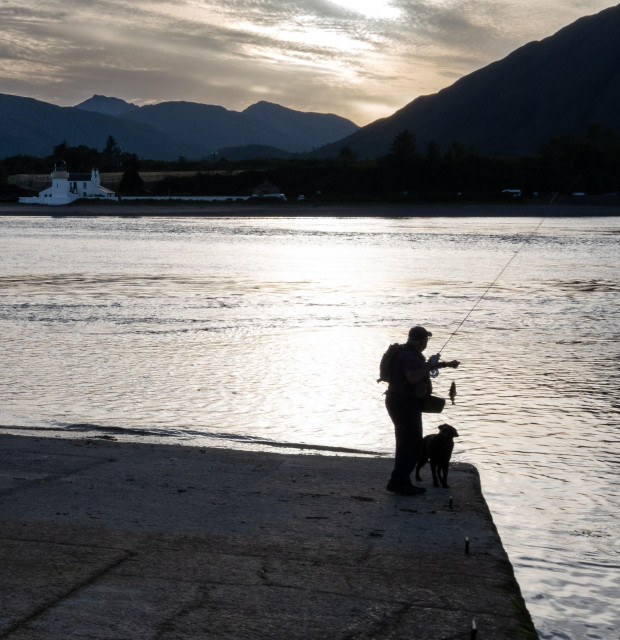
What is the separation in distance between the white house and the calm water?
383 ft

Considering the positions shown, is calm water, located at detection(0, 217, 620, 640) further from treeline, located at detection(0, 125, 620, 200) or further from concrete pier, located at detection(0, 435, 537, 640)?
treeline, located at detection(0, 125, 620, 200)

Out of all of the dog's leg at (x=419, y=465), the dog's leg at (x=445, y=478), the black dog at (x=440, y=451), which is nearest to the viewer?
the black dog at (x=440, y=451)

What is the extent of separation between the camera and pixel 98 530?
6.98 metres

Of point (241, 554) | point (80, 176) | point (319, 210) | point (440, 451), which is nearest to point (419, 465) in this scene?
point (440, 451)

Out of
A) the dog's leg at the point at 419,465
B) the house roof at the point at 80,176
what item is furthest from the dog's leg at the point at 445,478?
the house roof at the point at 80,176

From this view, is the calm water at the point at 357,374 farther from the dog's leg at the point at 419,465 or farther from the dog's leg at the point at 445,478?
the dog's leg at the point at 419,465

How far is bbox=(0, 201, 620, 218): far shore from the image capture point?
11081 centimetres

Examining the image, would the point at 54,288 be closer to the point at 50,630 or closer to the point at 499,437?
the point at 499,437

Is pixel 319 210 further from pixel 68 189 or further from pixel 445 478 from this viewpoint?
pixel 445 478

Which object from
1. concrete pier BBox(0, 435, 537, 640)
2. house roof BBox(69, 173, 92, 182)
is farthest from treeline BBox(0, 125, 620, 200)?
concrete pier BBox(0, 435, 537, 640)

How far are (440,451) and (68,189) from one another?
15143 cm

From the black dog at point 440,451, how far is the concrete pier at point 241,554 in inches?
7.2

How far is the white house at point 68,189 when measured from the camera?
148m

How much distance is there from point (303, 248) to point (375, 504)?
46974mm
